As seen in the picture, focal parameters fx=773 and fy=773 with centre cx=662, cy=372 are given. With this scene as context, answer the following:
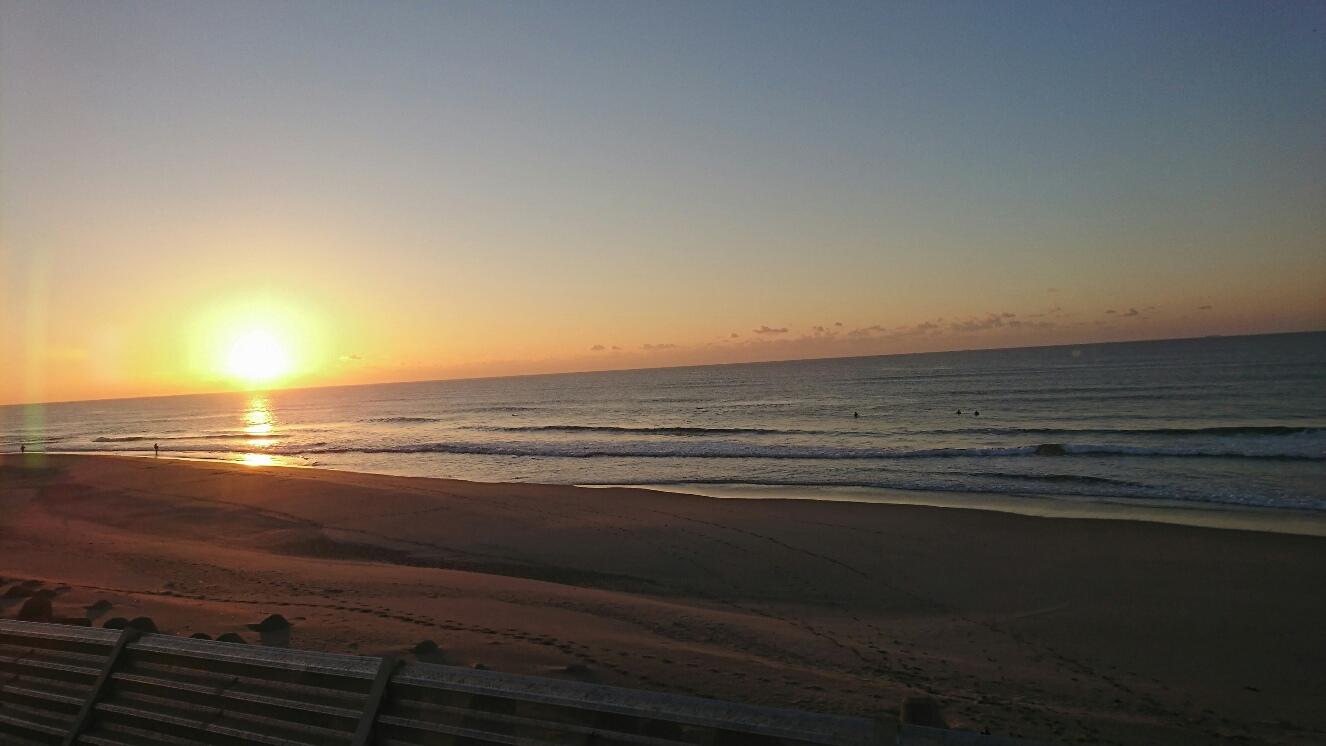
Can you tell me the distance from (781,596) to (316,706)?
783 centimetres

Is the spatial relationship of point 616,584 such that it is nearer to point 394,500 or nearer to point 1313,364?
point 394,500

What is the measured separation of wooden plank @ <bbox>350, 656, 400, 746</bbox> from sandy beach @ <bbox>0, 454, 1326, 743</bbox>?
3.15m

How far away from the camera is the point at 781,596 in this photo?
10.5 m

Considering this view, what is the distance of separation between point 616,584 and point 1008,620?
526 cm

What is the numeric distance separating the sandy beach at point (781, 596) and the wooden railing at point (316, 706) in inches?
112

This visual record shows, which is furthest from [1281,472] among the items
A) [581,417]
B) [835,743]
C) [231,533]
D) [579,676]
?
[581,417]

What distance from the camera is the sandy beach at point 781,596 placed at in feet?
21.5

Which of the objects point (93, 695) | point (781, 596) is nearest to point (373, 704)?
point (93, 695)

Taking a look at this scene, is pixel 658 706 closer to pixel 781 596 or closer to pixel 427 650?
pixel 427 650

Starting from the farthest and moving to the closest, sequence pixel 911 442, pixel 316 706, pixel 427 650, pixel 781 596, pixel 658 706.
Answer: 1. pixel 911 442
2. pixel 781 596
3. pixel 427 650
4. pixel 316 706
5. pixel 658 706

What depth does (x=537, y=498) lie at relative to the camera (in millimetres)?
19422

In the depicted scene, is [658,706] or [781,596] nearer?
[658,706]

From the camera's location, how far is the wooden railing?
9.36 ft

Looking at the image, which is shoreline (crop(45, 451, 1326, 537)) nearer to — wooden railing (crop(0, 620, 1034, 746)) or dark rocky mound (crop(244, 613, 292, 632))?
dark rocky mound (crop(244, 613, 292, 632))
